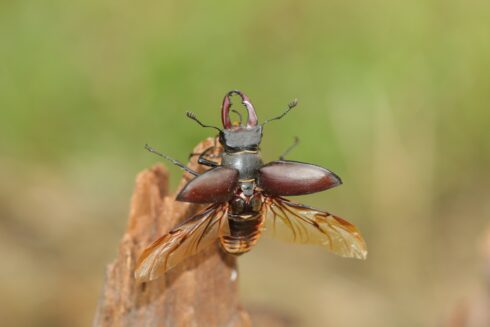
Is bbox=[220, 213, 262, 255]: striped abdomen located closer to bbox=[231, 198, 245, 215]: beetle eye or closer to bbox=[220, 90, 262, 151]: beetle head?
bbox=[231, 198, 245, 215]: beetle eye

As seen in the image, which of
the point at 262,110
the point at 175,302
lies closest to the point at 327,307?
the point at 262,110

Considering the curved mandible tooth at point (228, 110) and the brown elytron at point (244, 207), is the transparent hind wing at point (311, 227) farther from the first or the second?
the curved mandible tooth at point (228, 110)

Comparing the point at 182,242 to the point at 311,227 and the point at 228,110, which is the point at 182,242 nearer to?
the point at 228,110

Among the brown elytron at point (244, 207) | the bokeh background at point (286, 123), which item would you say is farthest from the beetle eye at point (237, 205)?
the bokeh background at point (286, 123)

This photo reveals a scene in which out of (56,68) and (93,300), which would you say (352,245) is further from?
(56,68)

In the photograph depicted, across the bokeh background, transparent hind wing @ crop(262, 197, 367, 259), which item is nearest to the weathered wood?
transparent hind wing @ crop(262, 197, 367, 259)

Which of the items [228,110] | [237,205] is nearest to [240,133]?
[228,110]
